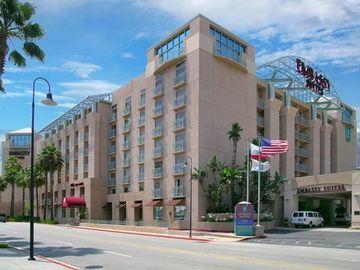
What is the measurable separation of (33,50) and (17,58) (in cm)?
145

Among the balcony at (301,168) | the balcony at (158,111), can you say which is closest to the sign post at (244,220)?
the balcony at (158,111)

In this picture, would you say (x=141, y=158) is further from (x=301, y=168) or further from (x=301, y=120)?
(x=301, y=120)

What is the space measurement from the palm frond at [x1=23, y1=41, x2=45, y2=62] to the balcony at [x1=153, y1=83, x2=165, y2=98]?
1274 inches

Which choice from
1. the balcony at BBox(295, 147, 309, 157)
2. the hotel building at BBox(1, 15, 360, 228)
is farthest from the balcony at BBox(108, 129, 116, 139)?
the balcony at BBox(295, 147, 309, 157)

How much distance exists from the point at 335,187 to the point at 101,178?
36312 mm

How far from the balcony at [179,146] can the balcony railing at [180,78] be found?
22.1ft

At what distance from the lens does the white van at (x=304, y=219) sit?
5306 centimetres

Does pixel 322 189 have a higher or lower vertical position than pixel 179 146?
lower

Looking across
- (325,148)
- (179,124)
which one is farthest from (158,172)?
(325,148)

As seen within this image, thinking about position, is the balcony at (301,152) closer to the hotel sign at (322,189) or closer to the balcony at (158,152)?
the hotel sign at (322,189)

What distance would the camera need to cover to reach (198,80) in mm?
53688

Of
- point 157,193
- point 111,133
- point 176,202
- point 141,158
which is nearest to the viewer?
point 176,202

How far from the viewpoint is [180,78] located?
56.8 m

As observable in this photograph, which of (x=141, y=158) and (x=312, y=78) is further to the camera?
(x=312, y=78)
